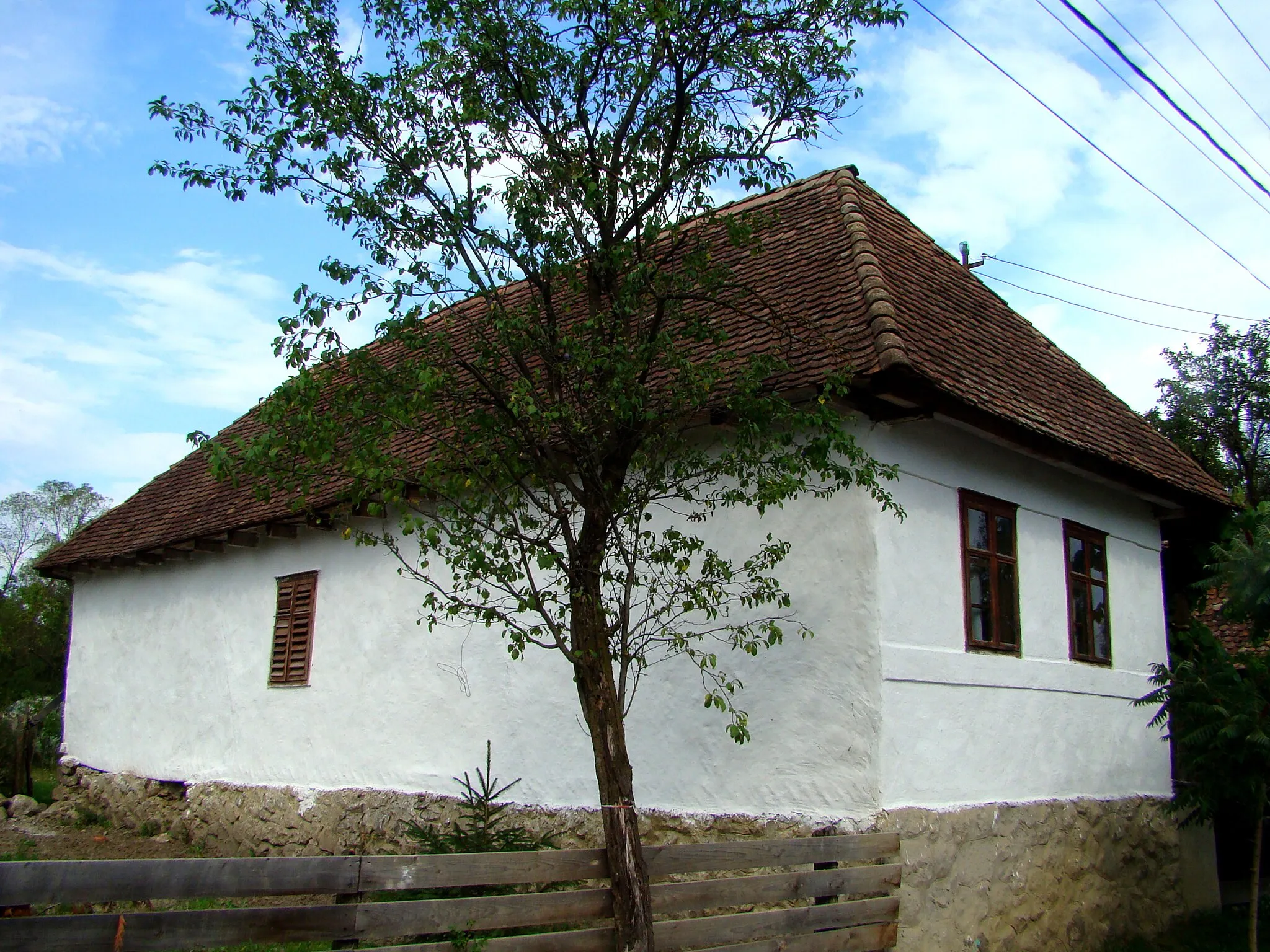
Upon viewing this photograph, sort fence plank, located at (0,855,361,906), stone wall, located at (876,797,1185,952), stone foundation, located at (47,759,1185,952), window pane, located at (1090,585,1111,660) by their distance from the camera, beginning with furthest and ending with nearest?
window pane, located at (1090,585,1111,660) < stone foundation, located at (47,759,1185,952) < stone wall, located at (876,797,1185,952) < fence plank, located at (0,855,361,906)

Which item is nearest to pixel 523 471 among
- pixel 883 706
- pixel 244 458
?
pixel 244 458

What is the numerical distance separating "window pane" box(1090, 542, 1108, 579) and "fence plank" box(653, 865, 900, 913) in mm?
4511

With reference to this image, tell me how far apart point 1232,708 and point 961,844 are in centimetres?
299

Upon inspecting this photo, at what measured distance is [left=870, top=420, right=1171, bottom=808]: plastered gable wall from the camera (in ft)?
27.0

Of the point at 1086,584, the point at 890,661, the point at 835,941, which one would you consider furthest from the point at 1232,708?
the point at 835,941

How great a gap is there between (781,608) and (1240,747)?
4228 mm

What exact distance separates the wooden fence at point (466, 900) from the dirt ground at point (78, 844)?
21.7ft

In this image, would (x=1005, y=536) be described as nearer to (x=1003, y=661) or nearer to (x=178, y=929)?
(x=1003, y=661)

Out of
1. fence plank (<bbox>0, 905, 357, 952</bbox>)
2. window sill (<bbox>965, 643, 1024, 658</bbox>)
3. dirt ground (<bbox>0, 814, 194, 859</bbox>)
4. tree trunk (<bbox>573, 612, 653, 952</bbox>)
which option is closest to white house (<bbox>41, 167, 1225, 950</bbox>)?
window sill (<bbox>965, 643, 1024, 658</bbox>)

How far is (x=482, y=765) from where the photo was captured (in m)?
10.2

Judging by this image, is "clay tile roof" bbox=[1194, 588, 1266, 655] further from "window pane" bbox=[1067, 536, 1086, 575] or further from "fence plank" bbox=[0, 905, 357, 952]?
"fence plank" bbox=[0, 905, 357, 952]

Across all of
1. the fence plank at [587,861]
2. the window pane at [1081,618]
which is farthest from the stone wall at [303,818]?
the window pane at [1081,618]

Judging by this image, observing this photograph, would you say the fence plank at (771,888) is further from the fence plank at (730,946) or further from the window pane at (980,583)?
the window pane at (980,583)

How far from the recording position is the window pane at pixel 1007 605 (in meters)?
9.38
